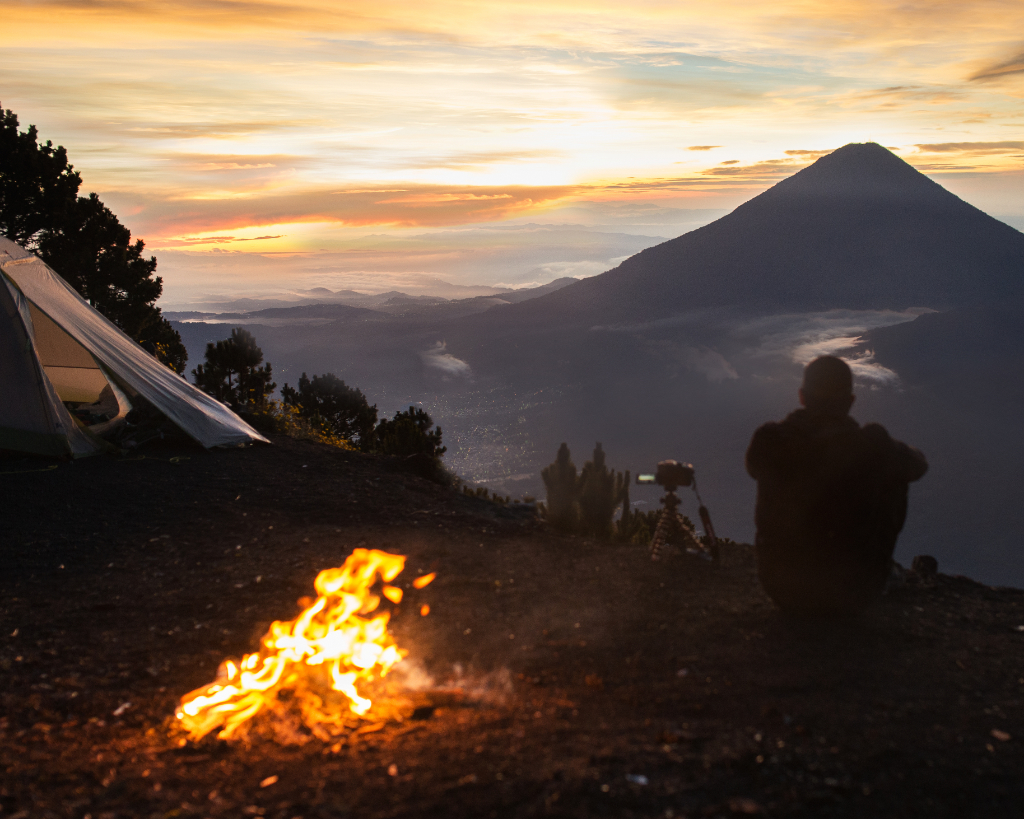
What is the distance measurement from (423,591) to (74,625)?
2.74 meters

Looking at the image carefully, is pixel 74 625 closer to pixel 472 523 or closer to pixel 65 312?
pixel 472 523

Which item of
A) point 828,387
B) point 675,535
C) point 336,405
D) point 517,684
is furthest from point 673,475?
point 336,405

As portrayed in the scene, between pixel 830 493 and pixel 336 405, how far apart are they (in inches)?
892

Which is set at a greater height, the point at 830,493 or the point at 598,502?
the point at 830,493

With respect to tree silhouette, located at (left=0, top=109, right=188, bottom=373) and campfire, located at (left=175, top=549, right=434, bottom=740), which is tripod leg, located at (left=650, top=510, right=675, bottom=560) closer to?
campfire, located at (left=175, top=549, right=434, bottom=740)

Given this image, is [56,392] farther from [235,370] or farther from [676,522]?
[676,522]

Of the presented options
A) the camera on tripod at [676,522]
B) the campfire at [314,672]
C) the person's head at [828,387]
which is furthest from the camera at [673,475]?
the campfire at [314,672]

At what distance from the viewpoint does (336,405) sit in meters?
26.3

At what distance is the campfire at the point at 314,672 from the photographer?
443 cm

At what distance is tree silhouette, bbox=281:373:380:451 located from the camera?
2570 centimetres

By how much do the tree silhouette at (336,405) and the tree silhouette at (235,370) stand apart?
7.08ft

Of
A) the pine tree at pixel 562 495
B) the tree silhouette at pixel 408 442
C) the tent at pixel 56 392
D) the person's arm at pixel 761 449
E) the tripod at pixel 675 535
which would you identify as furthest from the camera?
the tree silhouette at pixel 408 442

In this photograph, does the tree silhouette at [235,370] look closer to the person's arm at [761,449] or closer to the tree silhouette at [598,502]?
the tree silhouette at [598,502]

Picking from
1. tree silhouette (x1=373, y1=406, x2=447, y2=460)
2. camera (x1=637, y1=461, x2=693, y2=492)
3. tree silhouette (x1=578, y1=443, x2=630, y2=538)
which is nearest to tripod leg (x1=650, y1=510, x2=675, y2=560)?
camera (x1=637, y1=461, x2=693, y2=492)
